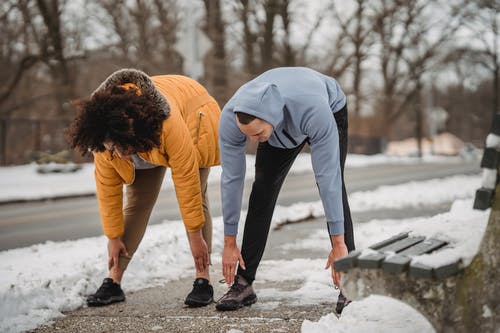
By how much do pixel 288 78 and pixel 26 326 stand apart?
192 cm

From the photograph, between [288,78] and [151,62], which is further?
→ [151,62]

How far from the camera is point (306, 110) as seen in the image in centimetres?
293

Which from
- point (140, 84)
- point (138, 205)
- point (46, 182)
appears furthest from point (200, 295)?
point (46, 182)

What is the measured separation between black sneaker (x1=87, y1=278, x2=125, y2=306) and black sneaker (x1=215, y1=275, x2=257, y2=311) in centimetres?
72

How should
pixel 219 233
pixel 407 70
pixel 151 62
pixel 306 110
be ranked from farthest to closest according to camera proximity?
pixel 407 70 → pixel 151 62 → pixel 219 233 → pixel 306 110

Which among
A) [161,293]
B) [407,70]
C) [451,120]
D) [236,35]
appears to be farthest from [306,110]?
[451,120]

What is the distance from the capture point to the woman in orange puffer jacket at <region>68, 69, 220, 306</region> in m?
3.11

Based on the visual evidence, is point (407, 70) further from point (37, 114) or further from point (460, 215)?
point (460, 215)

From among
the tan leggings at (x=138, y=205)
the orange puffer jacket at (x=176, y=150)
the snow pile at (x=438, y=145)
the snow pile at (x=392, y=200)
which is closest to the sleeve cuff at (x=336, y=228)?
the orange puffer jacket at (x=176, y=150)

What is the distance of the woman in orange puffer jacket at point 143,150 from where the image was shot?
10.2 ft

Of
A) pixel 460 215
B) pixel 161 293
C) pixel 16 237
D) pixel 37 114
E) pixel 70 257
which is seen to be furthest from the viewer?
pixel 37 114

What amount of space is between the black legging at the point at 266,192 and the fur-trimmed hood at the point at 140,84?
60cm

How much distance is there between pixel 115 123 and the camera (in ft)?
10.1

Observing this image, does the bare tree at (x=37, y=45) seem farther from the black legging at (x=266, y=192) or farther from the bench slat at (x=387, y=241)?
the bench slat at (x=387, y=241)
